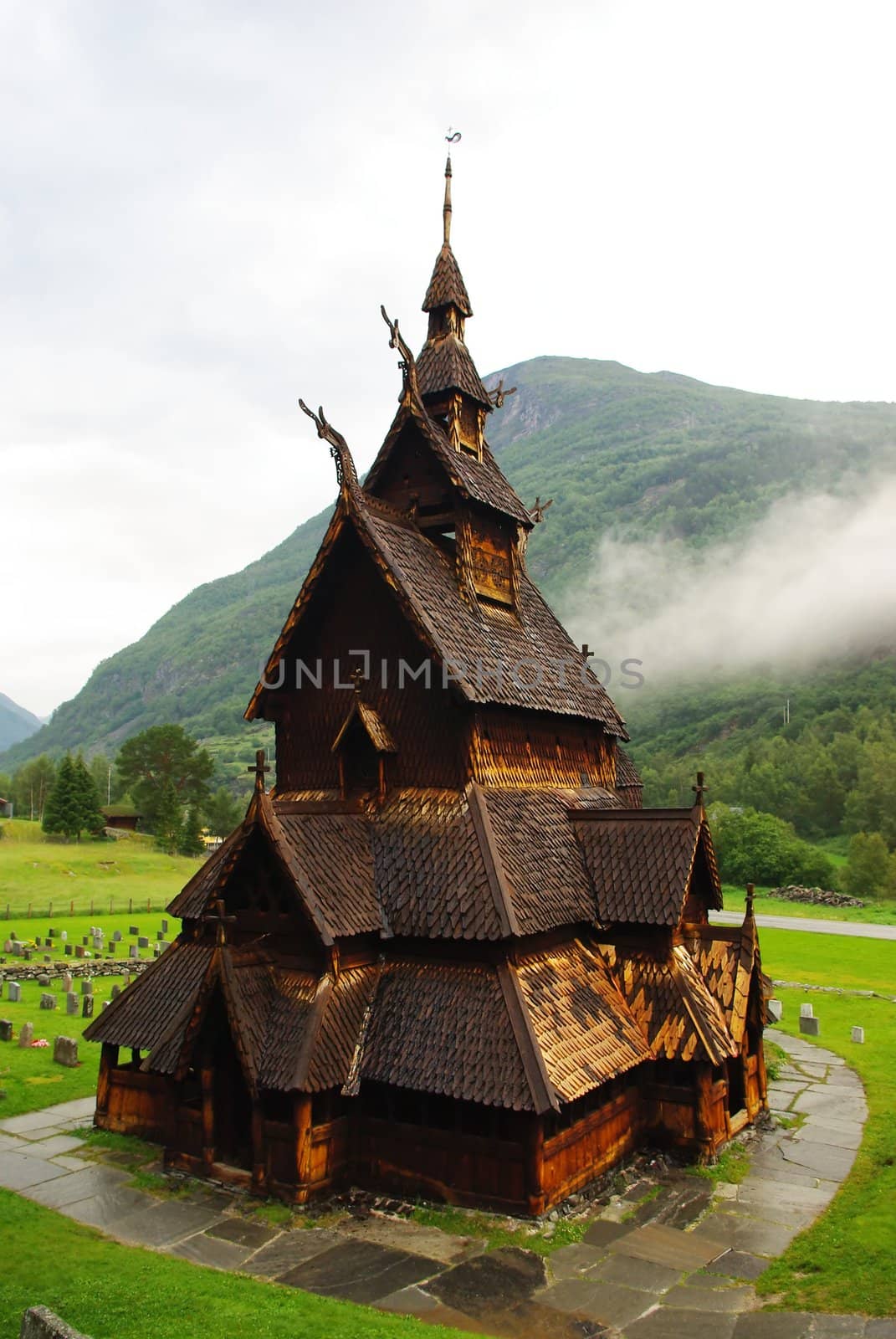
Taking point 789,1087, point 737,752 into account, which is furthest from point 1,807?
point 789,1087

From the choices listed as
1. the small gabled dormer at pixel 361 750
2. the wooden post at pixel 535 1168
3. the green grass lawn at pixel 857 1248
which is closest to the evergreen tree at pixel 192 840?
the small gabled dormer at pixel 361 750

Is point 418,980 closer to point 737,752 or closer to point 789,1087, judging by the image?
point 789,1087

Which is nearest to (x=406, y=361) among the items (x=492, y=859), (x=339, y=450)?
(x=339, y=450)

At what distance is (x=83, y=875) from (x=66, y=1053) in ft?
154

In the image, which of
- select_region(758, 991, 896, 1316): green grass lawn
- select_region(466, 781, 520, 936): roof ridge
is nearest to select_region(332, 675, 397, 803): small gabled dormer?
select_region(466, 781, 520, 936): roof ridge

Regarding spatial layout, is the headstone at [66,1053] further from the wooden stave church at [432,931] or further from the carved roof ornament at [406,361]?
the carved roof ornament at [406,361]

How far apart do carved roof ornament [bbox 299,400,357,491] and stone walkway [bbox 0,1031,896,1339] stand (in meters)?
11.4

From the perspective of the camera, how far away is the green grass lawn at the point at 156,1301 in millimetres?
9414

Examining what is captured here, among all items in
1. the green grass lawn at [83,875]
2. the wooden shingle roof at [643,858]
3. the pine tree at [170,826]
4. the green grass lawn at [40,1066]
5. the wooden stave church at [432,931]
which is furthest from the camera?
the pine tree at [170,826]

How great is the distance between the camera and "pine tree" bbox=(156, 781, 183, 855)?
8144cm

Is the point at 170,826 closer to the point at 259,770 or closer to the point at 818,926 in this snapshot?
the point at 818,926

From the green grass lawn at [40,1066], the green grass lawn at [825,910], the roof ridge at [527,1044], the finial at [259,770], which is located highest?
the finial at [259,770]

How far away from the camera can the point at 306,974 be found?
1441 cm

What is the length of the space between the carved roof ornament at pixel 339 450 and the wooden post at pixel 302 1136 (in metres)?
9.81
